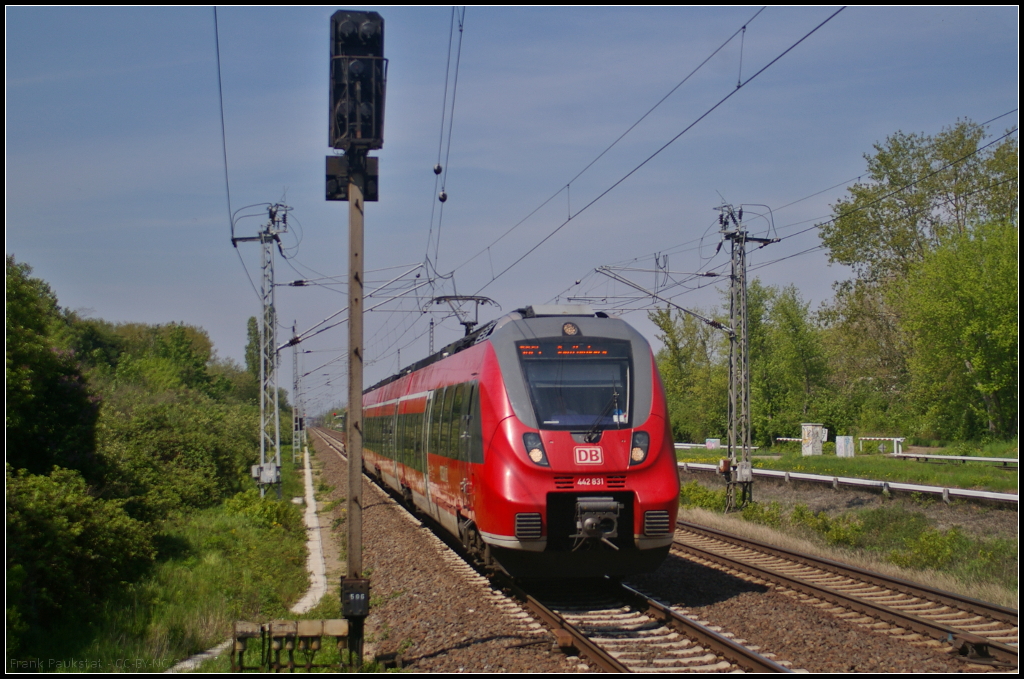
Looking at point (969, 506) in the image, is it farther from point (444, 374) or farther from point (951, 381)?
point (951, 381)

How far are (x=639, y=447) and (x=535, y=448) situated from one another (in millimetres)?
1309

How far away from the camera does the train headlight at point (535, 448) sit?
10180 mm

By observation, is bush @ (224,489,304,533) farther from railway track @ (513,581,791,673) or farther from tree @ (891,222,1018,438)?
tree @ (891,222,1018,438)

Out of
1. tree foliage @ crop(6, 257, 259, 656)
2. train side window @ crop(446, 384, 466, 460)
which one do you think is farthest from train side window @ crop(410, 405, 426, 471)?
tree foliage @ crop(6, 257, 259, 656)

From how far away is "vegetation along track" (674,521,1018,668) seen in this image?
27.0ft

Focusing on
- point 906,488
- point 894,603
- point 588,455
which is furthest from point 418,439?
point 906,488

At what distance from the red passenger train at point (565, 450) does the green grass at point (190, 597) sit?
134 inches

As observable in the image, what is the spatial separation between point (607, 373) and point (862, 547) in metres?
11.8

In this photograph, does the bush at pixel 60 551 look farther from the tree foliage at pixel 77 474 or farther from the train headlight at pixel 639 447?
the train headlight at pixel 639 447

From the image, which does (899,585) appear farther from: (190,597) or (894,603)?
(190,597)

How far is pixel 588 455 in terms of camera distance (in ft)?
33.5

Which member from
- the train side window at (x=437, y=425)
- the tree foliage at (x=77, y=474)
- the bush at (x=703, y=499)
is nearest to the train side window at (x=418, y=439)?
the train side window at (x=437, y=425)

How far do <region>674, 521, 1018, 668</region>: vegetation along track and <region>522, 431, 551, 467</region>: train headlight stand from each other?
385cm

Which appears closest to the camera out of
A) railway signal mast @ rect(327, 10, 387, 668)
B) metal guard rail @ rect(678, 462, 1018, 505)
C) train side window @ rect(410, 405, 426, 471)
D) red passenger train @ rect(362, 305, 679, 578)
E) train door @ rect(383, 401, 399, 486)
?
railway signal mast @ rect(327, 10, 387, 668)
